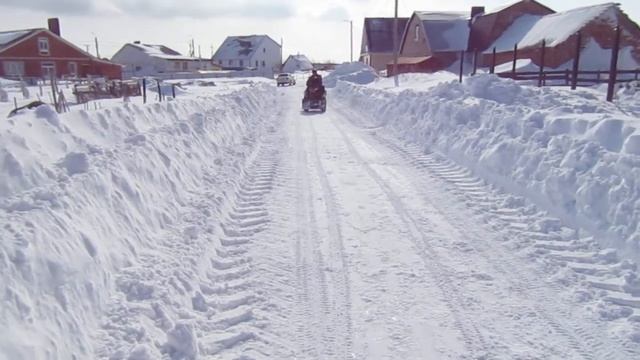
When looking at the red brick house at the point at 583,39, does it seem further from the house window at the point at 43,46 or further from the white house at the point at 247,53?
the white house at the point at 247,53

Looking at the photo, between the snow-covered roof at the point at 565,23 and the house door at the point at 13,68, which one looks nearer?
the snow-covered roof at the point at 565,23

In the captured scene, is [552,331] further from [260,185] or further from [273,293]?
[260,185]

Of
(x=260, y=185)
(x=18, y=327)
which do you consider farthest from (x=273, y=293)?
(x=260, y=185)

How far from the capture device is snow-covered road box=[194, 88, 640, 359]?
392 cm

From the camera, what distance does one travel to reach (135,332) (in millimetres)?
3803

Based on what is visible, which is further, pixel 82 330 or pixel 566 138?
pixel 566 138

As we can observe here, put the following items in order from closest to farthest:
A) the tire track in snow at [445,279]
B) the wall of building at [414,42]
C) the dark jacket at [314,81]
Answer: the tire track in snow at [445,279]
the dark jacket at [314,81]
the wall of building at [414,42]

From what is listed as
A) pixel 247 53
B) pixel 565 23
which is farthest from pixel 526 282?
pixel 247 53

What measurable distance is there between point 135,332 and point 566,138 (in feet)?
23.1

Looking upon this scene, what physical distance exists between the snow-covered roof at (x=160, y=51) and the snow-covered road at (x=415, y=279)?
7737cm

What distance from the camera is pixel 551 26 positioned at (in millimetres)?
38938

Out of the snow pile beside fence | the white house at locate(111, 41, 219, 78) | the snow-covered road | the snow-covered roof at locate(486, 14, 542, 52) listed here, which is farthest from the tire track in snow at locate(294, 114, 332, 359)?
the white house at locate(111, 41, 219, 78)

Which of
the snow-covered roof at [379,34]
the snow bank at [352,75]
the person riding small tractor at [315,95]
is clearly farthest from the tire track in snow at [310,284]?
the snow-covered roof at [379,34]

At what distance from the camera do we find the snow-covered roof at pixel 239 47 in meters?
96.9
